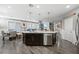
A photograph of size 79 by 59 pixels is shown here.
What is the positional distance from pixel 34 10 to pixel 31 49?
1.44m

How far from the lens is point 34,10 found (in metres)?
3.52

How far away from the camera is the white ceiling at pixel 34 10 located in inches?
133

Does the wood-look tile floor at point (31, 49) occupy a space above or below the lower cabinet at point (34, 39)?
below

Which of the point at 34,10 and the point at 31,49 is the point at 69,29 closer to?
the point at 34,10

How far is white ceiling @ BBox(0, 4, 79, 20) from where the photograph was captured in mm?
3379

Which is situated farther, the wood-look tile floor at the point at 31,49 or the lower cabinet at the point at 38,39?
the lower cabinet at the point at 38,39

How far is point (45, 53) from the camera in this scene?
3.52m

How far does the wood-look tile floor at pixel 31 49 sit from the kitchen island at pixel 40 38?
295mm

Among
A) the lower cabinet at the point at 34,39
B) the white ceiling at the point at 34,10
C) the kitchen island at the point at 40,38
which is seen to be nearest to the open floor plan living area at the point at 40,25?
the white ceiling at the point at 34,10

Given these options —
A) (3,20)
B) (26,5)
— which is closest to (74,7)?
(26,5)

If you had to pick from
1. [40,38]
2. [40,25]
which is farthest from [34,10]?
[40,38]

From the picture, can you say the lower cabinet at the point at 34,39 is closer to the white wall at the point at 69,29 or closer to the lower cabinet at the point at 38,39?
the lower cabinet at the point at 38,39
